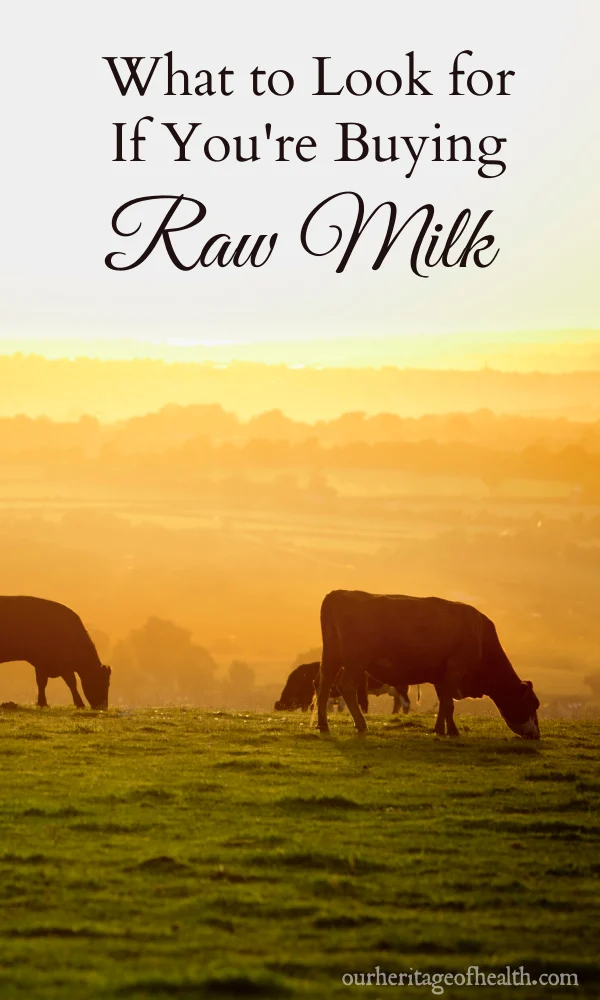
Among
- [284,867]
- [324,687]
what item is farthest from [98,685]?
[284,867]

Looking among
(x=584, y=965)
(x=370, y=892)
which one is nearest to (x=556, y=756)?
(x=370, y=892)

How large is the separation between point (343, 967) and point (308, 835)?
4.48 metres

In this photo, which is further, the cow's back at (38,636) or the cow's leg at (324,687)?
the cow's back at (38,636)

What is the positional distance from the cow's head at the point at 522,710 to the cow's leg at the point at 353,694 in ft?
10.0

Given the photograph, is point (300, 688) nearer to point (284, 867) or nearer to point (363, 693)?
point (363, 693)

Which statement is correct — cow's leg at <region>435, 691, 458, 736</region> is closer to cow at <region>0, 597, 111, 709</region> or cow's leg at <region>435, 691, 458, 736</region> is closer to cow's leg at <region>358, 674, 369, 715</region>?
cow's leg at <region>358, 674, 369, 715</region>

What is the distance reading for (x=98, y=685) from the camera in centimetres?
3281

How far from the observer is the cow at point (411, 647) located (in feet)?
84.1

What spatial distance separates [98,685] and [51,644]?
1540 mm

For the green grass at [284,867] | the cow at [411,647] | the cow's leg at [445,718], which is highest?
the cow at [411,647]

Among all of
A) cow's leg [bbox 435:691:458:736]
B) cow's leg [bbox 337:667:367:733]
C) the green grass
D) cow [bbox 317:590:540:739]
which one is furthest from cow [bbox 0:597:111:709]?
cow's leg [bbox 435:691:458:736]

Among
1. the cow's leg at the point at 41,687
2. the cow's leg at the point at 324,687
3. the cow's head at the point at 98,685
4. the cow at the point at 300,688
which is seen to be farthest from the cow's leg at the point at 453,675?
the cow at the point at 300,688

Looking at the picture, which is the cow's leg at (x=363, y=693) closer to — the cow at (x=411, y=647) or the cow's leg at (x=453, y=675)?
the cow at (x=411, y=647)

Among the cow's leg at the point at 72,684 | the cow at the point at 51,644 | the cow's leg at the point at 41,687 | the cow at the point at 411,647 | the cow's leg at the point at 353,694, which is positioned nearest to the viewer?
the cow's leg at the point at 353,694
